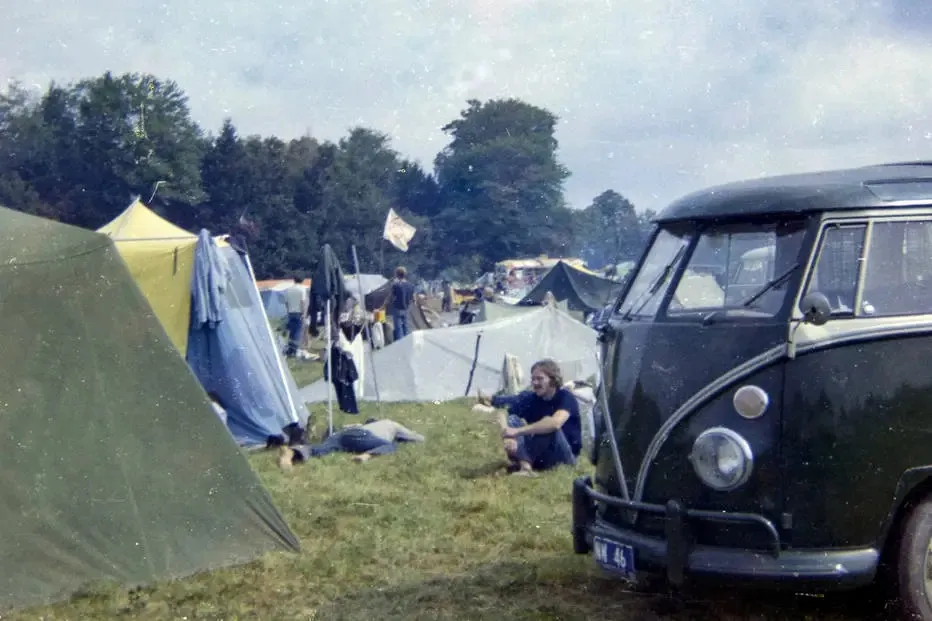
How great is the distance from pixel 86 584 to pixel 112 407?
0.99 meters

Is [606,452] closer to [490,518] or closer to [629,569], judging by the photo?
[629,569]

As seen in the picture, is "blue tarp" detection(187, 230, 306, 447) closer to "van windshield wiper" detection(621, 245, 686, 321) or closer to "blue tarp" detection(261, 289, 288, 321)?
"van windshield wiper" detection(621, 245, 686, 321)

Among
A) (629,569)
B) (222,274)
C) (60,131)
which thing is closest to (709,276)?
(629,569)

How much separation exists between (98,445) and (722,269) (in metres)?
3.59

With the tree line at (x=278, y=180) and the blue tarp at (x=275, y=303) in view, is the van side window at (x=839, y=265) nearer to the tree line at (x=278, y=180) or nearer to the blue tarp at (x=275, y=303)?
the blue tarp at (x=275, y=303)

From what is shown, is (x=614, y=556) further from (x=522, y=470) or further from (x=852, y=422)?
(x=522, y=470)

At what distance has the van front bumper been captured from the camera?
4598mm

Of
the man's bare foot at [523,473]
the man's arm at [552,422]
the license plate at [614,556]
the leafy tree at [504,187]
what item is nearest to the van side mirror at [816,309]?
the license plate at [614,556]

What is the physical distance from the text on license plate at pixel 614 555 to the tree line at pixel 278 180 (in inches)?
1639

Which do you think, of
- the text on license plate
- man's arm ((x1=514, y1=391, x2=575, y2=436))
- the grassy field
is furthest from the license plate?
man's arm ((x1=514, y1=391, x2=575, y2=436))

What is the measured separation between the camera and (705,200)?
5.44 metres

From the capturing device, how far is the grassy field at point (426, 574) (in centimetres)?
557

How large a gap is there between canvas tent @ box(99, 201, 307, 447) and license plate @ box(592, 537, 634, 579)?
22.5ft

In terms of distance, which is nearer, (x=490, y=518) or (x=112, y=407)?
(x=112, y=407)
